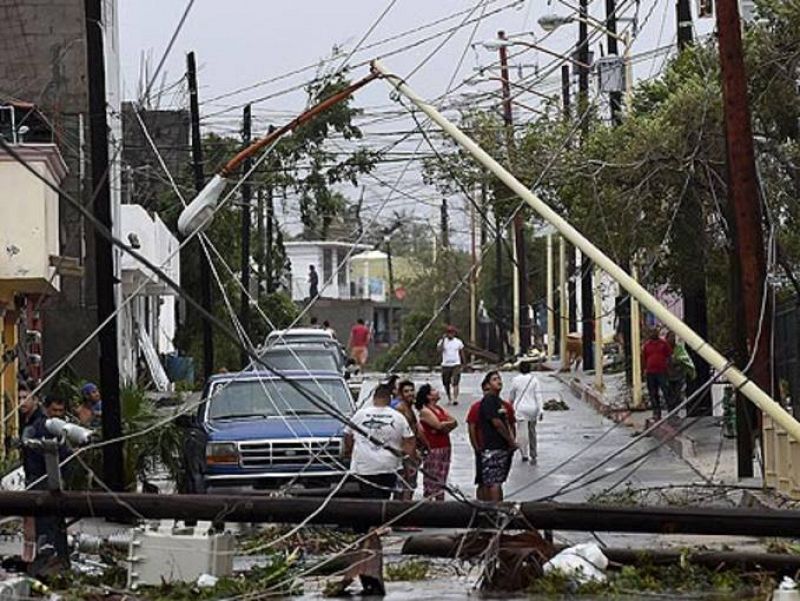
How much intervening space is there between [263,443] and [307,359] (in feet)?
44.1

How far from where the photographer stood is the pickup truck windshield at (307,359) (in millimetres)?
36156

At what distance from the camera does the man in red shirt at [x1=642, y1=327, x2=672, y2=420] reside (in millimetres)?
37125

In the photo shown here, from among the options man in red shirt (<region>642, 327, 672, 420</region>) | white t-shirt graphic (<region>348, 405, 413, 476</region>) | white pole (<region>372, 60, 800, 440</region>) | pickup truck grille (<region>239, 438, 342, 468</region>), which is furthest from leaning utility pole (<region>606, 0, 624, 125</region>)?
white pole (<region>372, 60, 800, 440</region>)

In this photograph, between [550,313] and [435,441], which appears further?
[550,313]

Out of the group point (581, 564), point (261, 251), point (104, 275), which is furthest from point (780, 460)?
point (261, 251)

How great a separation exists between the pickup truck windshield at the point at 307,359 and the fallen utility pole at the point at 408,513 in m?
18.4

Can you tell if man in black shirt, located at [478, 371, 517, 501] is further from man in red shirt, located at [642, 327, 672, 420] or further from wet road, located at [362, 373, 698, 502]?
man in red shirt, located at [642, 327, 672, 420]

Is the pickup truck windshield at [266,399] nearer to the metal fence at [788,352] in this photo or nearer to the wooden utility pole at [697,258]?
the metal fence at [788,352]

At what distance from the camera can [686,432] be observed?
3500 centimetres

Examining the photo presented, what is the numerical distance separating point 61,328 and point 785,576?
2932 cm

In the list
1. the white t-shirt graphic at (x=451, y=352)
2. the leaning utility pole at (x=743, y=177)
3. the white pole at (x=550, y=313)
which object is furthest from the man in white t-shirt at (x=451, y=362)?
the white pole at (x=550, y=313)

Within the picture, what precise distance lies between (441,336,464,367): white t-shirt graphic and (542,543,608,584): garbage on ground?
83.6 ft

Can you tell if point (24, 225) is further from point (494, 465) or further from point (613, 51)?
point (613, 51)

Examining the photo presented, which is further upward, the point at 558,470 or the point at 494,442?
the point at 494,442
